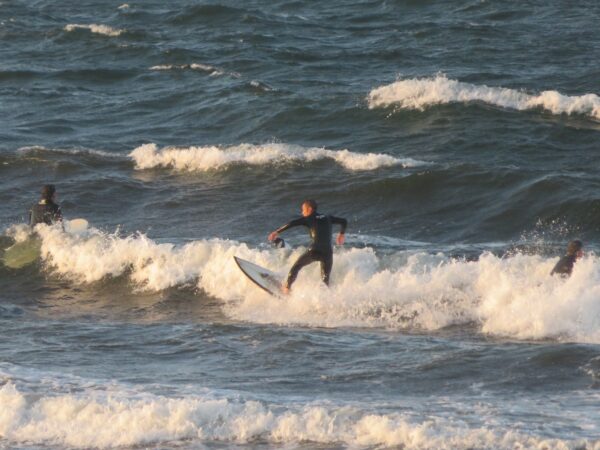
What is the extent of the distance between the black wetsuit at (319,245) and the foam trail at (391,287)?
0.27m

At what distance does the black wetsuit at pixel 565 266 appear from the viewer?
52.6 ft

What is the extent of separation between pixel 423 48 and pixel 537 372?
2222 cm

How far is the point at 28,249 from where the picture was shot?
20.5m

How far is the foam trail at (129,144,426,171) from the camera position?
2439cm

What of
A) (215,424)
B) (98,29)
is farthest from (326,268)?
(98,29)

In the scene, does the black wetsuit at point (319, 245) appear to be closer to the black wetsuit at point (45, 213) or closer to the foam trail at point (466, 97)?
the black wetsuit at point (45, 213)

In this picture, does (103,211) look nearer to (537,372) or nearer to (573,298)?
(573,298)

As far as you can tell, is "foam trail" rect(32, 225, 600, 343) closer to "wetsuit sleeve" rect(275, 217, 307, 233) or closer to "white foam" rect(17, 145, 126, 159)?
"wetsuit sleeve" rect(275, 217, 307, 233)

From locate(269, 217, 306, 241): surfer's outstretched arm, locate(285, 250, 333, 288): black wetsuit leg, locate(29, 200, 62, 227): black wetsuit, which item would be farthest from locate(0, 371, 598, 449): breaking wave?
locate(29, 200, 62, 227): black wetsuit

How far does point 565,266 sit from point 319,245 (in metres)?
3.26

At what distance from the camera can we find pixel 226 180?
2456 cm

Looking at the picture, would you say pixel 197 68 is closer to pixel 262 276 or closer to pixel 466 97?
pixel 466 97

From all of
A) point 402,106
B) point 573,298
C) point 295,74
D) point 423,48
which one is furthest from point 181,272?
point 423,48

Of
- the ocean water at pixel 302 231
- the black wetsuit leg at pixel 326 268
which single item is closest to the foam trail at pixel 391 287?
the ocean water at pixel 302 231
